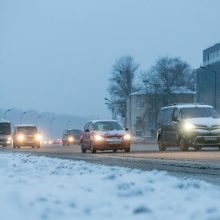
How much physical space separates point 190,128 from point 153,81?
91533mm

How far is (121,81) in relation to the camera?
128750 millimetres

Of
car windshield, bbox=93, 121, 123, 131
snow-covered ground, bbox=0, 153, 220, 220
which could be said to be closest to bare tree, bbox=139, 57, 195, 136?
car windshield, bbox=93, 121, 123, 131

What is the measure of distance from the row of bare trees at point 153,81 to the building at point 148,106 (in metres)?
0.17

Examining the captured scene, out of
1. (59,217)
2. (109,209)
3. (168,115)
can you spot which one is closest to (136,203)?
(109,209)

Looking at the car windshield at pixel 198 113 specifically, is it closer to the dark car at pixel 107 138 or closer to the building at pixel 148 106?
the dark car at pixel 107 138

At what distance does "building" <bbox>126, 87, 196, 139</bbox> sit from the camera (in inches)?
Result: 4692

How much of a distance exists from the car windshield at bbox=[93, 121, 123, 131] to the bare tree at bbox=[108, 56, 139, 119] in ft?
315

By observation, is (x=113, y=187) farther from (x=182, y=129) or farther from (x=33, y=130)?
(x=33, y=130)

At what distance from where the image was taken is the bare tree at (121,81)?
421ft

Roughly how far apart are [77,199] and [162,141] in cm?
2478

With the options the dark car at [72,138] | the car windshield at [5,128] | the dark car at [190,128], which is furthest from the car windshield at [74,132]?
the dark car at [190,128]

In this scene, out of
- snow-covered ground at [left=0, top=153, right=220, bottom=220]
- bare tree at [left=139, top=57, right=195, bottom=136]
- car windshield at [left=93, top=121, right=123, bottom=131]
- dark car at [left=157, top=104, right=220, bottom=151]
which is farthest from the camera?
bare tree at [left=139, top=57, right=195, bottom=136]

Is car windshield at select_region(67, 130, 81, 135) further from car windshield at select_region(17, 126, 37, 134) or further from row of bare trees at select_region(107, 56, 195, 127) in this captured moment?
row of bare trees at select_region(107, 56, 195, 127)

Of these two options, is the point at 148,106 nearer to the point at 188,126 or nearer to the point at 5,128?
the point at 5,128
